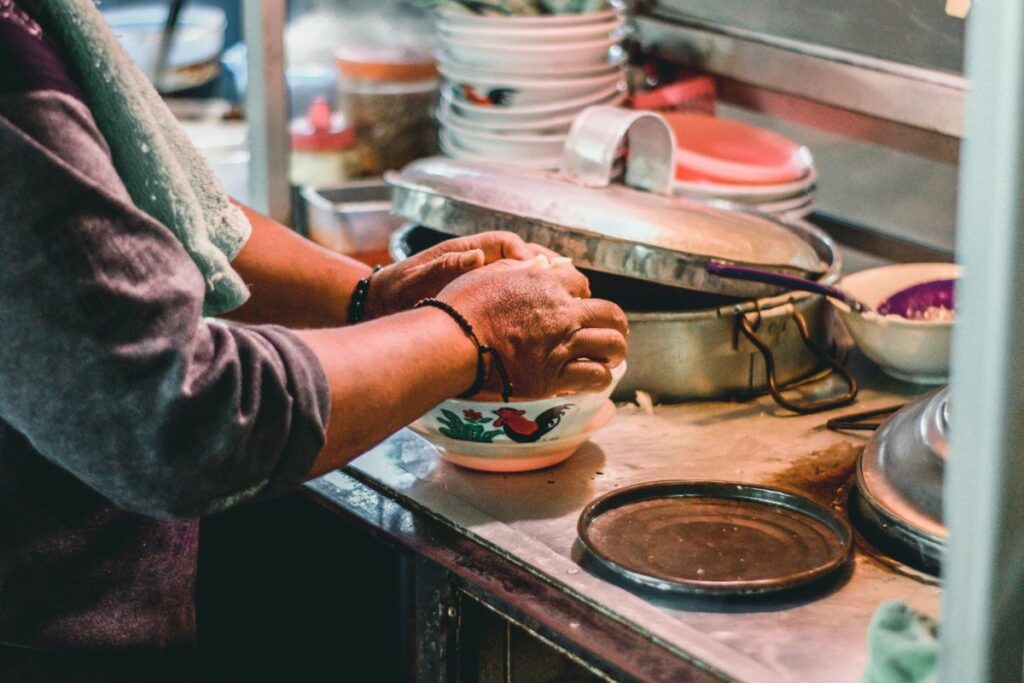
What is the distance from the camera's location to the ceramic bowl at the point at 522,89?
7.53ft

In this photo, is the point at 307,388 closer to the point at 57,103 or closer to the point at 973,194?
the point at 57,103

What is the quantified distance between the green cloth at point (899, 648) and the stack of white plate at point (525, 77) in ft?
4.25

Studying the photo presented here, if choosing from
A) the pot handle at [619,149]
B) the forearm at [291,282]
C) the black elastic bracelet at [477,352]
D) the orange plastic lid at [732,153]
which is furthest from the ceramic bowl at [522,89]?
the black elastic bracelet at [477,352]

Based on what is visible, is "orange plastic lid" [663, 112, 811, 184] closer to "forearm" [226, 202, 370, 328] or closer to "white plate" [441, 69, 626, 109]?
"white plate" [441, 69, 626, 109]

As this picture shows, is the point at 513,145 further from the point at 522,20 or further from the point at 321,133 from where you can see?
the point at 321,133

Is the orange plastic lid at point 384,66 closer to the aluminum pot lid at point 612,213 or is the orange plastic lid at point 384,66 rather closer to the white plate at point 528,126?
the white plate at point 528,126

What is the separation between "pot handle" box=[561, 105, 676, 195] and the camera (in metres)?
1.92

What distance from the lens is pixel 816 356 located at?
1857 millimetres

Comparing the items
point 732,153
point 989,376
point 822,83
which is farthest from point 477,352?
point 822,83

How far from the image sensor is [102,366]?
42.8 inches

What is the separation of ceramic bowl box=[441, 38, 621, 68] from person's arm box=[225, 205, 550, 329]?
659 millimetres

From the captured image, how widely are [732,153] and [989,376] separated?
1572 mm

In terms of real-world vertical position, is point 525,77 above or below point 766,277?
above

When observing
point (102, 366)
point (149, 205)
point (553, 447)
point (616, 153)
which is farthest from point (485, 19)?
point (102, 366)
